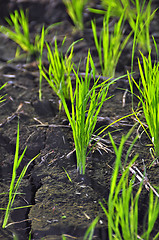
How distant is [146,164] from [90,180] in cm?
25

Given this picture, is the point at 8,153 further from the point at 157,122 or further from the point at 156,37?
the point at 156,37

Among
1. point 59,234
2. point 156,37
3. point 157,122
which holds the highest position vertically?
point 156,37

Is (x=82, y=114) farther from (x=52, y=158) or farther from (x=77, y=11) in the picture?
(x=77, y=11)

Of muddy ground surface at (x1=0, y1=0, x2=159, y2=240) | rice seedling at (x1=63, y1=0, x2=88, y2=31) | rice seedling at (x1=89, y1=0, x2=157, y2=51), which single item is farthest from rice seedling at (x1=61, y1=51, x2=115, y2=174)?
rice seedling at (x1=63, y1=0, x2=88, y2=31)

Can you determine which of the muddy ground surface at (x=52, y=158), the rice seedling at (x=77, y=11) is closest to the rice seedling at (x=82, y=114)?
the muddy ground surface at (x=52, y=158)

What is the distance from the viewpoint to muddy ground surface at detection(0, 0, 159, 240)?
3.92ft

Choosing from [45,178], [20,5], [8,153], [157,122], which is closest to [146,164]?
[157,122]

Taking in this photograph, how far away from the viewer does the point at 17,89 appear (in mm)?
1960

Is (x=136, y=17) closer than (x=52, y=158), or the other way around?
(x=52, y=158)

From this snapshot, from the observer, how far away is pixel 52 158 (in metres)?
1.48

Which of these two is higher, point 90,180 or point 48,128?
point 48,128

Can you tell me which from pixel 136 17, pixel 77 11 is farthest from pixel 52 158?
pixel 77 11

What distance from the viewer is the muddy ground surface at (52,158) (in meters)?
1.20

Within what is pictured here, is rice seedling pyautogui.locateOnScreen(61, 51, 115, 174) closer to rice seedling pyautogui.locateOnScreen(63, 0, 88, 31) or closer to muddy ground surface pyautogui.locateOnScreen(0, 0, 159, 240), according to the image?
muddy ground surface pyautogui.locateOnScreen(0, 0, 159, 240)
